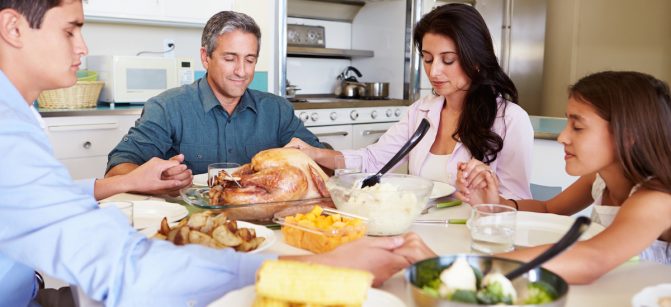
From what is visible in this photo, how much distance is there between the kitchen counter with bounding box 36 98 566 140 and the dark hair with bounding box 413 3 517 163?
714 millimetres

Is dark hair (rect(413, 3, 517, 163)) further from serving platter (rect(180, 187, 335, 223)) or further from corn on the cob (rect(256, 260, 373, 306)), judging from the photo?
corn on the cob (rect(256, 260, 373, 306))

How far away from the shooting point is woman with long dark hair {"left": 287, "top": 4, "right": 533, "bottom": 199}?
216 cm

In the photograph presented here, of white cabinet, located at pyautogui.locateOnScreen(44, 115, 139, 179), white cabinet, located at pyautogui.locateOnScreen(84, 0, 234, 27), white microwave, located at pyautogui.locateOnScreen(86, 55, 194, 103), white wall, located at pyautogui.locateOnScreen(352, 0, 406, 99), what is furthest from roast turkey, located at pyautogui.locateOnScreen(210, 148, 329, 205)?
white wall, located at pyautogui.locateOnScreen(352, 0, 406, 99)

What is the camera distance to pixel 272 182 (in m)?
1.48

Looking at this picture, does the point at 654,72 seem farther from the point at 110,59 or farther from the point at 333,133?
the point at 110,59

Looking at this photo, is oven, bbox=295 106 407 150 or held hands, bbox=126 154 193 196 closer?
held hands, bbox=126 154 193 196

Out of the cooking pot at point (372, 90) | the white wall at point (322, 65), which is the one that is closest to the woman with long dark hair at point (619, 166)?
the cooking pot at point (372, 90)

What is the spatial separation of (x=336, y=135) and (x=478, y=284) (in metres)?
3.74

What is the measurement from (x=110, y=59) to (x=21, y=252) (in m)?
2.96

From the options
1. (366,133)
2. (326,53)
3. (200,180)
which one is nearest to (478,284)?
(200,180)

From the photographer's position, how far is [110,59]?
3.72 meters

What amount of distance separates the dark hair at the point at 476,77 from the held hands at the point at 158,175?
1005mm

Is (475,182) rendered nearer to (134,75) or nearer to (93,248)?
(93,248)

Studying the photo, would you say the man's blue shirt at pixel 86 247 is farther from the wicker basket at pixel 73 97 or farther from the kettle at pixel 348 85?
the kettle at pixel 348 85
